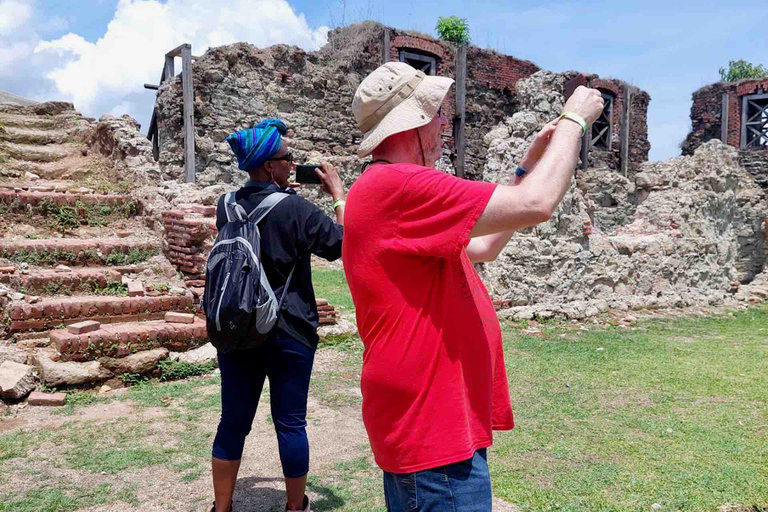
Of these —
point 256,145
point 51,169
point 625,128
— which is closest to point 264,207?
point 256,145

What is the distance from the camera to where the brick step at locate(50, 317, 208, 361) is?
16.5ft

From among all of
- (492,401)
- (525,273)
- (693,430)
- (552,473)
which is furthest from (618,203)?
(492,401)

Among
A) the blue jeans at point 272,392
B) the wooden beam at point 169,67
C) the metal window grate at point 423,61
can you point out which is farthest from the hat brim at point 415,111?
the metal window grate at point 423,61

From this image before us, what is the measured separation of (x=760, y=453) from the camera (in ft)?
12.5

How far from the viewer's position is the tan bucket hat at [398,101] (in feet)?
5.32

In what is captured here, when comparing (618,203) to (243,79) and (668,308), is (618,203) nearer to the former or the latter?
(668,308)

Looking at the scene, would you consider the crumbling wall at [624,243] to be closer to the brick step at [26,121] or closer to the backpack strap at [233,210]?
the backpack strap at [233,210]

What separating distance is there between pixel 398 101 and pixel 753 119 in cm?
2352

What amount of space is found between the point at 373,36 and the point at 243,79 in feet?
13.3

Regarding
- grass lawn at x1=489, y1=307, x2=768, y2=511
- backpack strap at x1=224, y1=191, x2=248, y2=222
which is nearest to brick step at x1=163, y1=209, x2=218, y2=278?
grass lawn at x1=489, y1=307, x2=768, y2=511

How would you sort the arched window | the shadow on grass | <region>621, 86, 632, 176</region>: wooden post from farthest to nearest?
1. <region>621, 86, 632, 176</region>: wooden post
2. the arched window
3. the shadow on grass

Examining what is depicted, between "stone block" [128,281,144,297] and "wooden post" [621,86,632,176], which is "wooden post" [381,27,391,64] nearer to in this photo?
"wooden post" [621,86,632,176]

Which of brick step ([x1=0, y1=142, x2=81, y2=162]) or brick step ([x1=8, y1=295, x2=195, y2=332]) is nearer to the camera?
brick step ([x1=8, y1=295, x2=195, y2=332])

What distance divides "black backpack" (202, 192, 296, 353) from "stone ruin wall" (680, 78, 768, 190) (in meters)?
20.9
